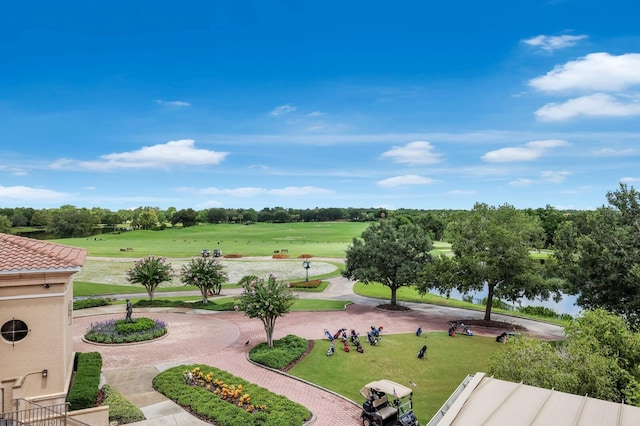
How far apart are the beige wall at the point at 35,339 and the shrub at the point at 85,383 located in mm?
616

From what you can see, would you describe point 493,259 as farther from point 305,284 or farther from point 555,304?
point 555,304

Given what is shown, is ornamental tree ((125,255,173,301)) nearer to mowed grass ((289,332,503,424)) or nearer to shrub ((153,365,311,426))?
mowed grass ((289,332,503,424))

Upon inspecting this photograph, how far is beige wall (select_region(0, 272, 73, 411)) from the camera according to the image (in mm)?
16688

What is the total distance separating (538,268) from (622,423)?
85.1ft

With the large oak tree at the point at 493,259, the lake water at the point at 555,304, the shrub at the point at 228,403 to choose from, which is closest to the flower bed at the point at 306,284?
the lake water at the point at 555,304

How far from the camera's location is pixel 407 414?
1792cm

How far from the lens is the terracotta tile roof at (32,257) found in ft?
55.3

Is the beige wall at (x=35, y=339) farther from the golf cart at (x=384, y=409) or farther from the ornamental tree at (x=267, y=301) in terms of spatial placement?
the golf cart at (x=384, y=409)

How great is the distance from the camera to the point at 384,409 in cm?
1836

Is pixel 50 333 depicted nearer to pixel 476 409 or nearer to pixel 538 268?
pixel 476 409

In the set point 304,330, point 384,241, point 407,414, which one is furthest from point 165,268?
point 407,414

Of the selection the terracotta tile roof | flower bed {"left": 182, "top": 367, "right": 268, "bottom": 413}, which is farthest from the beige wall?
flower bed {"left": 182, "top": 367, "right": 268, "bottom": 413}

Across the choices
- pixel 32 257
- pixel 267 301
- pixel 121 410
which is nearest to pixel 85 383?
pixel 121 410

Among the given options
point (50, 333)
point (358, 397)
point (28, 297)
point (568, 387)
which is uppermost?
point (28, 297)
